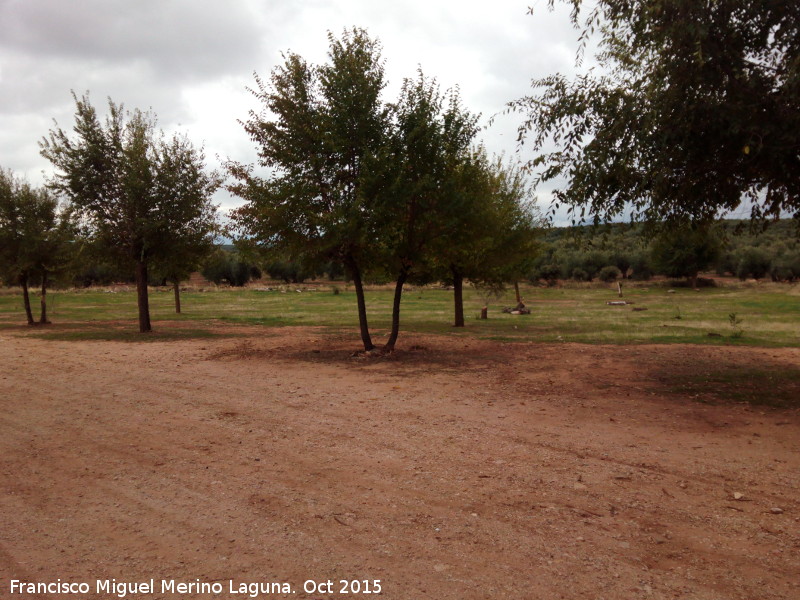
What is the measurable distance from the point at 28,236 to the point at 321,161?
57.6 feet

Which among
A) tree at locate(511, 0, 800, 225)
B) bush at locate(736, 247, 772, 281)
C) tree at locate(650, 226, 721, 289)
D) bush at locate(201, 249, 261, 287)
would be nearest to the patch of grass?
tree at locate(511, 0, 800, 225)

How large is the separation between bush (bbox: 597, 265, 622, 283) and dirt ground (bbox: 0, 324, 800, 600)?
68.3 meters

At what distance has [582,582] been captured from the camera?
368 cm

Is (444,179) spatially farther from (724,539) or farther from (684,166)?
(724,539)

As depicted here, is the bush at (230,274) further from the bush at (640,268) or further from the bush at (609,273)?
the bush at (640,268)

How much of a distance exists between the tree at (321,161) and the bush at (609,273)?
6735 cm

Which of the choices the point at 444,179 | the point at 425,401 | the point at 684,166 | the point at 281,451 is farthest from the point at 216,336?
the point at 684,166

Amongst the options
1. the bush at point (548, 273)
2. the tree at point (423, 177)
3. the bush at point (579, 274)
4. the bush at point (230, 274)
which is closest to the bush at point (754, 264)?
the bush at point (579, 274)

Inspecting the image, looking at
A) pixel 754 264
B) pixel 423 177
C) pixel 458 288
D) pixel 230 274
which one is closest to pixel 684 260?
pixel 754 264

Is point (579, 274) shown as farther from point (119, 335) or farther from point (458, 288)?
point (119, 335)

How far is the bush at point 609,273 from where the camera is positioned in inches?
2970

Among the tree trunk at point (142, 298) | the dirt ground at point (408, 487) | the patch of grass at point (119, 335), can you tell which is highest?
the tree trunk at point (142, 298)

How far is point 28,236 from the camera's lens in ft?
79.2

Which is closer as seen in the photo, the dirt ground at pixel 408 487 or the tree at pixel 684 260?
the dirt ground at pixel 408 487
